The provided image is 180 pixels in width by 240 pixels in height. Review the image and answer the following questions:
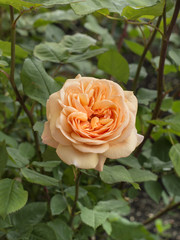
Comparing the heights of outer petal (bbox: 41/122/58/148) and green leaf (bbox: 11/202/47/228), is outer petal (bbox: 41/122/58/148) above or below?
above

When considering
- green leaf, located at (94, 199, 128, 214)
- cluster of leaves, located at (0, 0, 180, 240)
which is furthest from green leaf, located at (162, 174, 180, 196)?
green leaf, located at (94, 199, 128, 214)

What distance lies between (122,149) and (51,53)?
374mm

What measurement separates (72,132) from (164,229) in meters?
1.18

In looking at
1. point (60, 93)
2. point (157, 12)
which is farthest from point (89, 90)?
point (157, 12)

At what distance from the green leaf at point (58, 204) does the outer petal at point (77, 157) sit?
0.28 meters

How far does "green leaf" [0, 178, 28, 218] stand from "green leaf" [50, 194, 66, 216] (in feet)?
0.42

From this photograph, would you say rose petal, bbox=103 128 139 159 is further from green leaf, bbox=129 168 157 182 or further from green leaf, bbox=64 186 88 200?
green leaf, bbox=64 186 88 200

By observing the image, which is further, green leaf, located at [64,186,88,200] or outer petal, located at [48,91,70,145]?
green leaf, located at [64,186,88,200]

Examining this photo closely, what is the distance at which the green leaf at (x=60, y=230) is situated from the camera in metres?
0.74

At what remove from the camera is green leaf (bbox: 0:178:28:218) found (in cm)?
55

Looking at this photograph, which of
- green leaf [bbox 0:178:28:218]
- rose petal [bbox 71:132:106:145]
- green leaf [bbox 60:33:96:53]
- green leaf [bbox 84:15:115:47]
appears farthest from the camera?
green leaf [bbox 84:15:115:47]

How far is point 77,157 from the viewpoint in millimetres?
450

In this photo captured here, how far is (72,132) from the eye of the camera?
0.47 m

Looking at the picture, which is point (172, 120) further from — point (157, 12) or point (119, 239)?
point (119, 239)
